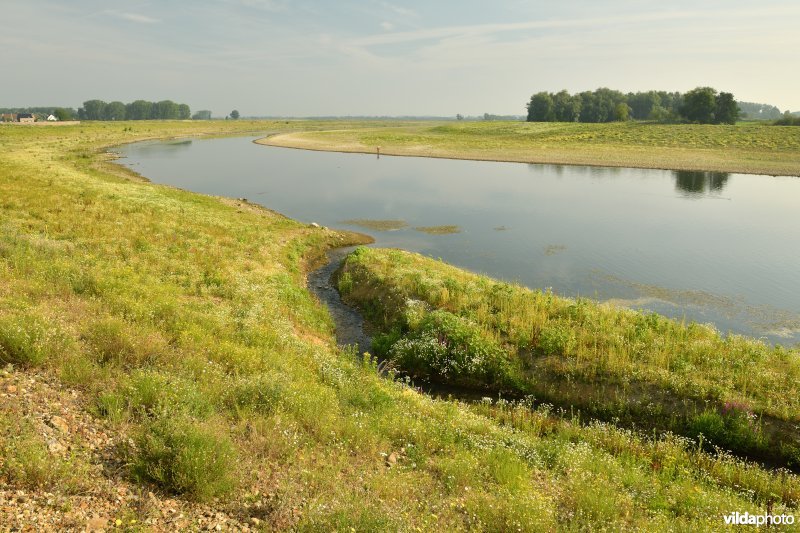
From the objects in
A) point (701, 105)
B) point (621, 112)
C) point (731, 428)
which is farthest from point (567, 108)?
point (731, 428)

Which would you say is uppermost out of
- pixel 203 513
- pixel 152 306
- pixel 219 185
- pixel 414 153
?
pixel 414 153

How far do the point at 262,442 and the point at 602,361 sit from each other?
36.9ft

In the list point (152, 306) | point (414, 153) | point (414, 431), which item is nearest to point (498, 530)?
point (414, 431)

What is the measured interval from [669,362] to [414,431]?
31.2 ft

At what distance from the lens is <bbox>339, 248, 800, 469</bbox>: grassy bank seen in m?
12.6

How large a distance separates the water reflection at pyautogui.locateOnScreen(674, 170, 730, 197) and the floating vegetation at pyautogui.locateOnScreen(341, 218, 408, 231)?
3629 centimetres

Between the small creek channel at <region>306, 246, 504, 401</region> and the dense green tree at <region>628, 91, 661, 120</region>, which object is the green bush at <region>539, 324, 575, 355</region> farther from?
the dense green tree at <region>628, 91, 661, 120</region>

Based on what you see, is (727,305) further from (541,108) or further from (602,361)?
(541,108)

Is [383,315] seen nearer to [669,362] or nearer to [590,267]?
[669,362]

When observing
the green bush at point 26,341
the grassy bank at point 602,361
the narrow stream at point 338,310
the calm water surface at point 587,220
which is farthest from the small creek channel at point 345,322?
the green bush at point 26,341

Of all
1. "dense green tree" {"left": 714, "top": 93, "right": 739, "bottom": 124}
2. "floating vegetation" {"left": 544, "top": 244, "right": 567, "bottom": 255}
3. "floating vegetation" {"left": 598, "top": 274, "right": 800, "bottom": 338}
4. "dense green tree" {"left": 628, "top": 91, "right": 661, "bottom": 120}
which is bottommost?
"floating vegetation" {"left": 598, "top": 274, "right": 800, "bottom": 338}

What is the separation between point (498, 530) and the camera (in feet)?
24.5

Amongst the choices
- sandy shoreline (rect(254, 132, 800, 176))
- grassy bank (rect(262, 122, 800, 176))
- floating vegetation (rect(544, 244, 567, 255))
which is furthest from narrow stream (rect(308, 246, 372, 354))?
grassy bank (rect(262, 122, 800, 176))

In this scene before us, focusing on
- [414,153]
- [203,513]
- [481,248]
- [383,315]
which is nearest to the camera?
[203,513]
